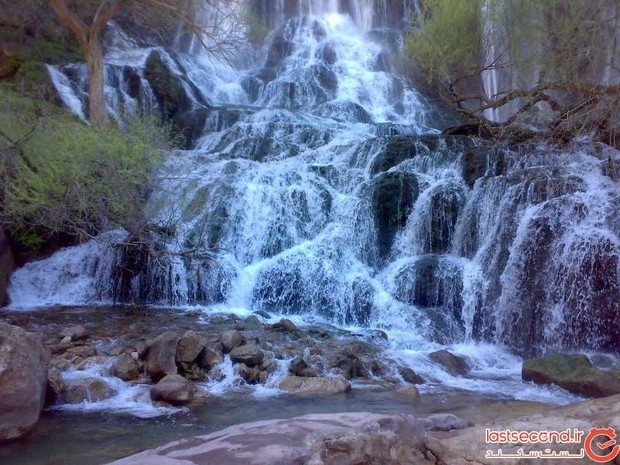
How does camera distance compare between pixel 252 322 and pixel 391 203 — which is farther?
pixel 391 203

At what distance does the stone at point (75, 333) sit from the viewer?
812 cm

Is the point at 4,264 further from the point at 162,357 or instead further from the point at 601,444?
the point at 601,444

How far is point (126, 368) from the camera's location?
6.77 metres

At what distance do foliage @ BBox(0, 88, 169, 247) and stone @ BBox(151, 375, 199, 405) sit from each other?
12.0 ft

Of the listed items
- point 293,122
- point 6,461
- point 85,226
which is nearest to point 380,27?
point 293,122

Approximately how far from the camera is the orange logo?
3.25m

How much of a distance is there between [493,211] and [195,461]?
28.0ft

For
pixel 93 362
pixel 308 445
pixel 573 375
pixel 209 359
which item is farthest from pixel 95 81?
pixel 308 445

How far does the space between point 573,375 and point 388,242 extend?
17.1 feet

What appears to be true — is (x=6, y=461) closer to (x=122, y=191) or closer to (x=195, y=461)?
(x=195, y=461)

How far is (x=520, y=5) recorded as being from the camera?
10.8 metres

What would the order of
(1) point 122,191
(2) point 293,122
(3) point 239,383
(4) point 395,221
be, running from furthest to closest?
(2) point 293,122 → (4) point 395,221 → (1) point 122,191 → (3) point 239,383

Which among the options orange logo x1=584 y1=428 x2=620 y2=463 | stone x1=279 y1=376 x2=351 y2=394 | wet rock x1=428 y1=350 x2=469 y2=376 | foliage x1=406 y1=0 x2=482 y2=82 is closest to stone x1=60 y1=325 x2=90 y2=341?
stone x1=279 y1=376 x2=351 y2=394

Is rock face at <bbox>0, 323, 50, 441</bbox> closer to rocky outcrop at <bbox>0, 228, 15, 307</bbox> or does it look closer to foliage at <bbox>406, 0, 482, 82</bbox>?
rocky outcrop at <bbox>0, 228, 15, 307</bbox>
